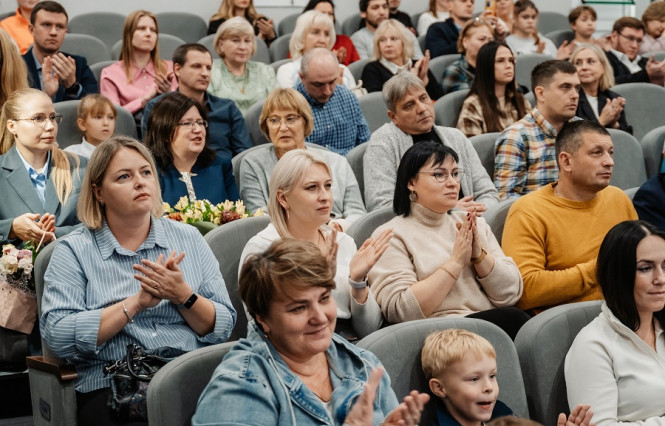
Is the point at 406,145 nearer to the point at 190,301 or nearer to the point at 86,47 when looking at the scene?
the point at 190,301

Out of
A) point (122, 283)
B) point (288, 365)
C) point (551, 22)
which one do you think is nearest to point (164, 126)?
point (122, 283)

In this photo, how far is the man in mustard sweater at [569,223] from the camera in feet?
10.1

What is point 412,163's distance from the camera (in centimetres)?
306

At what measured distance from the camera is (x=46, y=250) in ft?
8.79

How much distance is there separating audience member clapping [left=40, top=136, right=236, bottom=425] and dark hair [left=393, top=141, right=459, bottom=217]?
0.72m

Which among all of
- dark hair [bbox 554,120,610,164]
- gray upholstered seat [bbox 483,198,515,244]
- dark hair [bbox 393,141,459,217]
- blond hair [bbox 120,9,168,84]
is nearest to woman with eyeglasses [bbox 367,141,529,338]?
dark hair [bbox 393,141,459,217]

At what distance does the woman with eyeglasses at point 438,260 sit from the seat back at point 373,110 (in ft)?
6.08

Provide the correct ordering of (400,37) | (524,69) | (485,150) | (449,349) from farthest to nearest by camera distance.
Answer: (524,69), (400,37), (485,150), (449,349)

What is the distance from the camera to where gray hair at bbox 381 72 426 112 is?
394 cm

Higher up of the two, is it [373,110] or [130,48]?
[130,48]

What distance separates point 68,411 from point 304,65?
8.28ft

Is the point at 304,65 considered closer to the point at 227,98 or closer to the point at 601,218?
the point at 227,98

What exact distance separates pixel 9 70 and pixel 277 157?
1.18 metres

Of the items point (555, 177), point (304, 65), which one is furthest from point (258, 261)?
point (304, 65)
